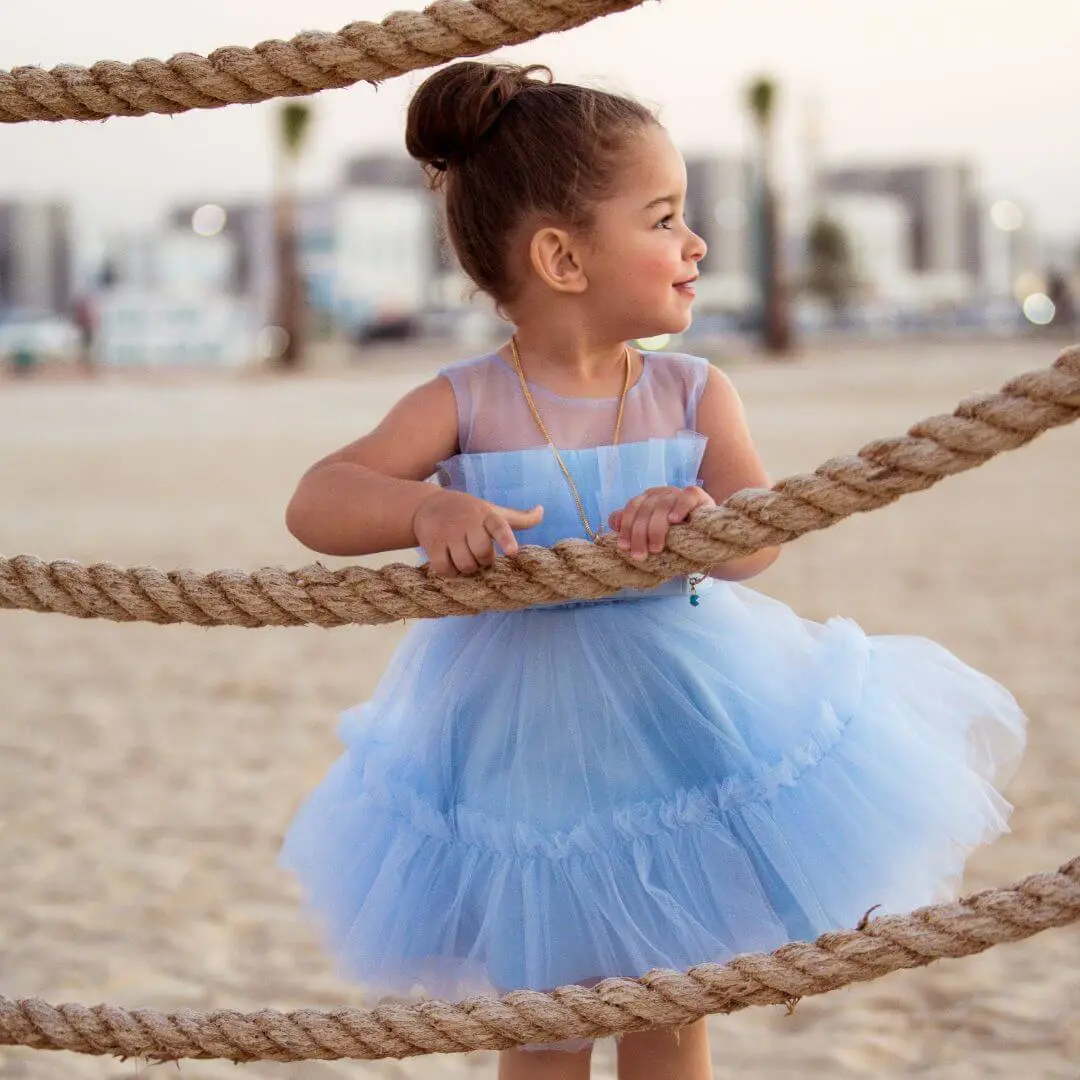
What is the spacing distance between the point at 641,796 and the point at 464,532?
364 mm

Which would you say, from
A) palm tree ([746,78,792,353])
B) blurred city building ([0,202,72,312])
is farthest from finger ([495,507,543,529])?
blurred city building ([0,202,72,312])

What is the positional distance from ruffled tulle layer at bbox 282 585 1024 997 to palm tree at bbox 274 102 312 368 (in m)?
39.1

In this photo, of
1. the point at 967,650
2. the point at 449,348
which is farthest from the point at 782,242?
the point at 967,650

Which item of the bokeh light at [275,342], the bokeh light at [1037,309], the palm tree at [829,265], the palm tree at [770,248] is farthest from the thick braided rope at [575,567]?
the palm tree at [829,265]

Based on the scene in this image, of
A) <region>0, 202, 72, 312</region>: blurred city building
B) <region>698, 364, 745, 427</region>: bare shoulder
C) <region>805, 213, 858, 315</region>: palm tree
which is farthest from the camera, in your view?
<region>0, 202, 72, 312</region>: blurred city building

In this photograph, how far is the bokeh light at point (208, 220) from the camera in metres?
87.4

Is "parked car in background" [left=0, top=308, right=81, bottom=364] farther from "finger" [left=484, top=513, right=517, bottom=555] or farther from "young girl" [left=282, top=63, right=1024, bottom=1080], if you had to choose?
"finger" [left=484, top=513, right=517, bottom=555]

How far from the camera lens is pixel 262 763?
5.21 m

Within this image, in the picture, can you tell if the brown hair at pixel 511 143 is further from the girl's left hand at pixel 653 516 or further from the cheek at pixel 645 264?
the girl's left hand at pixel 653 516

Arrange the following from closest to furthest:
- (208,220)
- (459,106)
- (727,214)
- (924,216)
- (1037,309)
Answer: (459,106) → (1037,309) → (208,220) → (727,214) → (924,216)

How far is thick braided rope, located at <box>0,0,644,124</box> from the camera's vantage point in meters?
1.52

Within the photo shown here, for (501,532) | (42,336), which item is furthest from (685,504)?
(42,336)

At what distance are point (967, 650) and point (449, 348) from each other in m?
45.5

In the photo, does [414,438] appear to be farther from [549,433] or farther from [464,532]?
[464,532]
